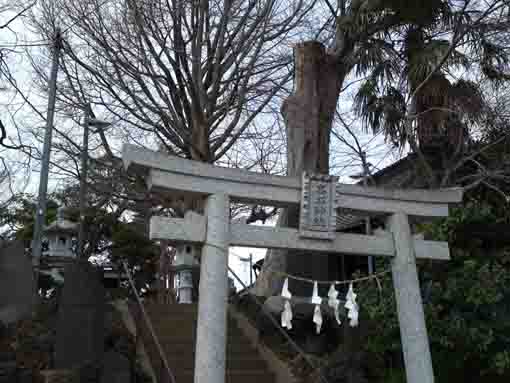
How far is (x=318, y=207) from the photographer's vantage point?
6.09 m

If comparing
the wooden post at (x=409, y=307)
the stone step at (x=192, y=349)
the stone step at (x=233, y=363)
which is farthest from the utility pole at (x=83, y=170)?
the wooden post at (x=409, y=307)

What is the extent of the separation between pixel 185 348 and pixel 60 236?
4.43 metres

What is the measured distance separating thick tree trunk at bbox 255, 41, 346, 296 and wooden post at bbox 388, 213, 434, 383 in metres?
2.93

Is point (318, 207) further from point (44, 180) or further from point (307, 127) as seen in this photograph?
point (44, 180)

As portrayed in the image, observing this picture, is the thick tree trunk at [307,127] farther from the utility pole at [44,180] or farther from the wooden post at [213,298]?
the utility pole at [44,180]

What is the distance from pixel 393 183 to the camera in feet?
44.9

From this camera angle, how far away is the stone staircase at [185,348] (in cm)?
800

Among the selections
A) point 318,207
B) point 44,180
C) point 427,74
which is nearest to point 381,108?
point 427,74

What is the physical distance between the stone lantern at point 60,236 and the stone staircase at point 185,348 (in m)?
2.61

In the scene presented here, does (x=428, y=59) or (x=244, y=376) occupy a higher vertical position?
(x=428, y=59)

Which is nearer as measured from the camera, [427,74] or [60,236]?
[427,74]

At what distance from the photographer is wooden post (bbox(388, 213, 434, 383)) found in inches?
242

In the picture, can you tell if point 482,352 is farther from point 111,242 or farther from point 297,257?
point 111,242

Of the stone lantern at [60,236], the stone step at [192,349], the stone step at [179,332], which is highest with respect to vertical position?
the stone lantern at [60,236]
